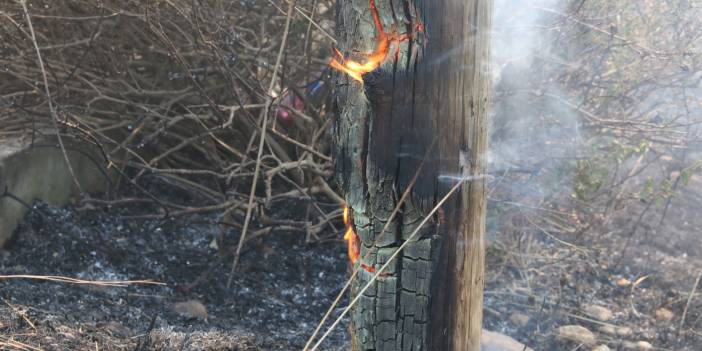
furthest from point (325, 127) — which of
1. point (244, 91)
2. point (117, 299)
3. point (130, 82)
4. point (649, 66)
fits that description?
point (649, 66)

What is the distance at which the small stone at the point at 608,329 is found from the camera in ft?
13.5

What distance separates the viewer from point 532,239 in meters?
5.03

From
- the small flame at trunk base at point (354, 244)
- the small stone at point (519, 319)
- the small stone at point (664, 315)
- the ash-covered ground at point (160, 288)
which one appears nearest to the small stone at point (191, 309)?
the ash-covered ground at point (160, 288)

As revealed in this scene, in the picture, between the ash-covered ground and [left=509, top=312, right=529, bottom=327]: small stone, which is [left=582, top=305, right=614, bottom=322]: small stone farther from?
the ash-covered ground

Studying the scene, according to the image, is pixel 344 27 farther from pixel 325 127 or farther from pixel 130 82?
pixel 130 82

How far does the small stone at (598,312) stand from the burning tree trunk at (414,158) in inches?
83.1

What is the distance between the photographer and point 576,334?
3996 millimetres

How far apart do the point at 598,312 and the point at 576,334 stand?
0.39m

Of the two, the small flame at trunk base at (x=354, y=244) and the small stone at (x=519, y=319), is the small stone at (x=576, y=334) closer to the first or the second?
the small stone at (x=519, y=319)

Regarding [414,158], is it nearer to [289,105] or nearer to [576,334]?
[576,334]

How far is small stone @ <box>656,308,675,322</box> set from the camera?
4320mm

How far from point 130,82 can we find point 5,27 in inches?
30.8

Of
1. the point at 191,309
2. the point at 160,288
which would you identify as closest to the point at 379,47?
the point at 191,309

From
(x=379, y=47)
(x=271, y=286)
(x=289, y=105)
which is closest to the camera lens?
(x=379, y=47)
